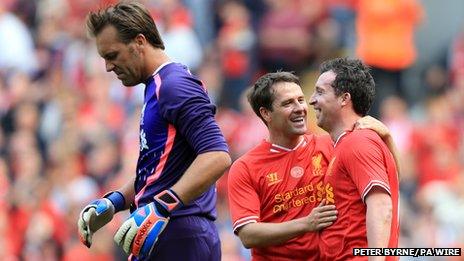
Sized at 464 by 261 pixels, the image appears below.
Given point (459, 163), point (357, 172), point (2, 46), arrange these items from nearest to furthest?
1. point (357, 172)
2. point (459, 163)
3. point (2, 46)

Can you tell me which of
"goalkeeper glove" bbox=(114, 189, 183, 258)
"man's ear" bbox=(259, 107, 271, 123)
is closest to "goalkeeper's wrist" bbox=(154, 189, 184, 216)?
"goalkeeper glove" bbox=(114, 189, 183, 258)

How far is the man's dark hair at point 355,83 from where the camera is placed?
698cm

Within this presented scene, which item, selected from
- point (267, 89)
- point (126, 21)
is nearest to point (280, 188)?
point (267, 89)

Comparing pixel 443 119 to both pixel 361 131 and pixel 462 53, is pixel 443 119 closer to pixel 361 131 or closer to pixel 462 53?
pixel 462 53

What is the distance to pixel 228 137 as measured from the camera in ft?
47.9

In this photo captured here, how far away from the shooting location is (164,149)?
6.77 m

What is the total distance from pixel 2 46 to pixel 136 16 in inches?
413

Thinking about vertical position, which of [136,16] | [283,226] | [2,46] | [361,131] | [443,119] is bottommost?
[283,226]

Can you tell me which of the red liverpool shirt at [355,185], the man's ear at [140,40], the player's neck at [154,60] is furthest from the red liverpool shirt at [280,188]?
the man's ear at [140,40]

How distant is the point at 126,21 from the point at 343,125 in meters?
1.23

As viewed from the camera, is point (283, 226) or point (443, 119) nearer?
point (283, 226)

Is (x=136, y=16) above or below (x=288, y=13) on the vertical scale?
below

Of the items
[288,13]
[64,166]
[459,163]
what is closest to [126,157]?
[64,166]

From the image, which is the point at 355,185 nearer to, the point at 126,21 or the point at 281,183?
the point at 281,183
